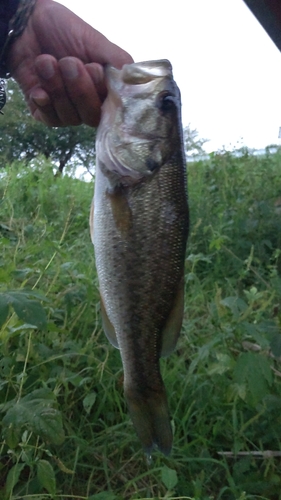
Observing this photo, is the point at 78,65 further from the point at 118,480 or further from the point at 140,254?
the point at 118,480

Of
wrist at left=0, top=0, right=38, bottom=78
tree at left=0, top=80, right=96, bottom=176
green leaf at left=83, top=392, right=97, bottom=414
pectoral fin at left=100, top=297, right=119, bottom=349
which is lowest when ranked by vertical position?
green leaf at left=83, top=392, right=97, bottom=414

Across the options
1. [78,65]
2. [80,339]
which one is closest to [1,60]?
[78,65]

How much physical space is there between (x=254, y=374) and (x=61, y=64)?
45.2 inches

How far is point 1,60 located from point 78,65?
0.48 metres

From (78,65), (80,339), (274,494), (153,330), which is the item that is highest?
(78,65)

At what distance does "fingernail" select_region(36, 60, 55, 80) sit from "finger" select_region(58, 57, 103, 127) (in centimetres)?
3

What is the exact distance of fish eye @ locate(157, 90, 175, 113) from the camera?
1794 mm

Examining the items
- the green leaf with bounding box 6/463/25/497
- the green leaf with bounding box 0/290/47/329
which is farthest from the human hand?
the green leaf with bounding box 6/463/25/497

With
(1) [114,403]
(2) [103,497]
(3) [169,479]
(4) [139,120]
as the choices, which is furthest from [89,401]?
(4) [139,120]

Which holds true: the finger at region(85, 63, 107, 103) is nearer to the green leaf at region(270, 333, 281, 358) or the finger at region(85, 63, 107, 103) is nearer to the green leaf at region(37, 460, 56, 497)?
the green leaf at region(270, 333, 281, 358)

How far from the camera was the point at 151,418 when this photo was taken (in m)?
1.60

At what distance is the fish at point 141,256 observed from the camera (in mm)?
1651

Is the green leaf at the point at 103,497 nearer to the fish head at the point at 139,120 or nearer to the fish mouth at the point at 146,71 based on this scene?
the fish head at the point at 139,120

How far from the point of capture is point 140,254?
1.67m
